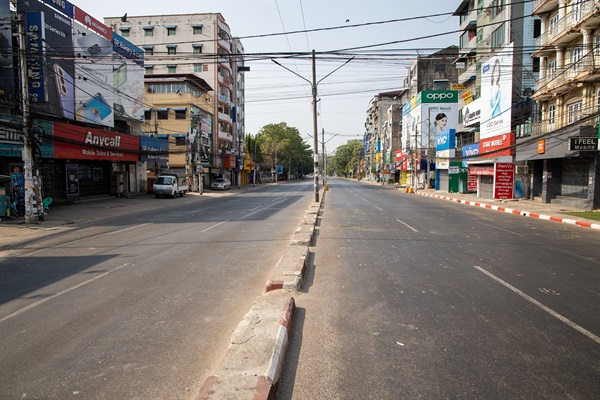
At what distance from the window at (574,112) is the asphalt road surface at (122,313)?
19544 millimetres

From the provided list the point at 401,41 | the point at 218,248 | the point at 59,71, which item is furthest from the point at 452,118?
the point at 218,248

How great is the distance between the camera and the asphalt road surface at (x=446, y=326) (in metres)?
3.22

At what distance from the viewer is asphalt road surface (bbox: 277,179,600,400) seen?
322 centimetres

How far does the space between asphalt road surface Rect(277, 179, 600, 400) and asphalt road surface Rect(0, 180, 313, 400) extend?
1.04 m

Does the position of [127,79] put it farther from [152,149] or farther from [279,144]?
[279,144]

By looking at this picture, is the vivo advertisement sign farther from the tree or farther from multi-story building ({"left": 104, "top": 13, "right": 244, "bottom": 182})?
the tree

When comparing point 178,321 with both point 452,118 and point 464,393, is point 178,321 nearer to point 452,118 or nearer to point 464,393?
point 464,393

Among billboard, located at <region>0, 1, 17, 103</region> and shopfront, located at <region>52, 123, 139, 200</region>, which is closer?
billboard, located at <region>0, 1, 17, 103</region>

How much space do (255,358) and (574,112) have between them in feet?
79.4

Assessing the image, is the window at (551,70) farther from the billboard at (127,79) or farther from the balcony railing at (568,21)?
the billboard at (127,79)

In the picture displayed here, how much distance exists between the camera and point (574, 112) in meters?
20.8

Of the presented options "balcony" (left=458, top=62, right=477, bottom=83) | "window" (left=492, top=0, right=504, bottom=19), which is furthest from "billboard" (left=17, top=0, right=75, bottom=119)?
"balcony" (left=458, top=62, right=477, bottom=83)

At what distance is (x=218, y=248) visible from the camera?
935 centimetres

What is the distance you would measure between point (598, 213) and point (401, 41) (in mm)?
12785
